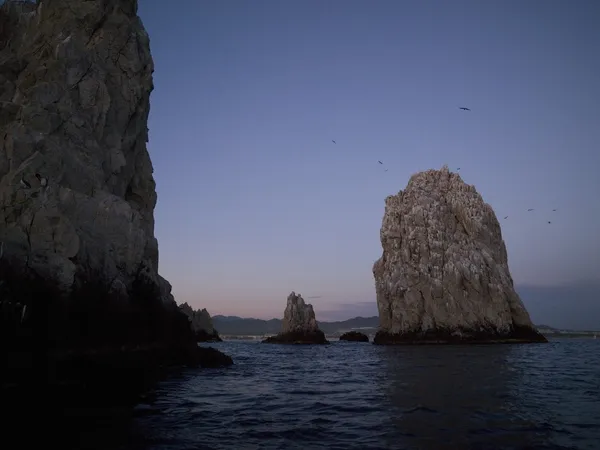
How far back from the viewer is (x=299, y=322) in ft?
301

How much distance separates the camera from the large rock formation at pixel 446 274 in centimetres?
6781

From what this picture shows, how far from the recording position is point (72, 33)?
971 inches

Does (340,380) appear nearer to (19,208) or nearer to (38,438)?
(38,438)

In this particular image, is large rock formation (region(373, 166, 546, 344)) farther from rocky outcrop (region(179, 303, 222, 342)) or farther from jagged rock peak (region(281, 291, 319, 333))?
rocky outcrop (region(179, 303, 222, 342))

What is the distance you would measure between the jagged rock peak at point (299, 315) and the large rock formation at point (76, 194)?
62051 millimetres

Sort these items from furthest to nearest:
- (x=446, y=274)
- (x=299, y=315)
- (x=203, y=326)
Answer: (x=203, y=326)
(x=299, y=315)
(x=446, y=274)

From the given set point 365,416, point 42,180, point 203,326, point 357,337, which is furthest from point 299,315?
point 365,416

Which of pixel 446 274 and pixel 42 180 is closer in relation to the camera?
pixel 42 180

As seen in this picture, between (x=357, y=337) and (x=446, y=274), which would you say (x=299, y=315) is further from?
(x=446, y=274)

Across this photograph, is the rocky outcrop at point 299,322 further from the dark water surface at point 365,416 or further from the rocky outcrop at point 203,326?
the dark water surface at point 365,416

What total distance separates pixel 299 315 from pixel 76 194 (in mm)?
75452

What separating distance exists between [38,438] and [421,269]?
6802 cm

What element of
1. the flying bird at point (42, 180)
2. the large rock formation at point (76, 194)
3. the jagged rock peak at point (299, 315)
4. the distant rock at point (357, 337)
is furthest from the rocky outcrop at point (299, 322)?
the flying bird at point (42, 180)

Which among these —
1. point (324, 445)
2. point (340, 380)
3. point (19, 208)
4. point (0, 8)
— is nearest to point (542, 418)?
point (324, 445)
